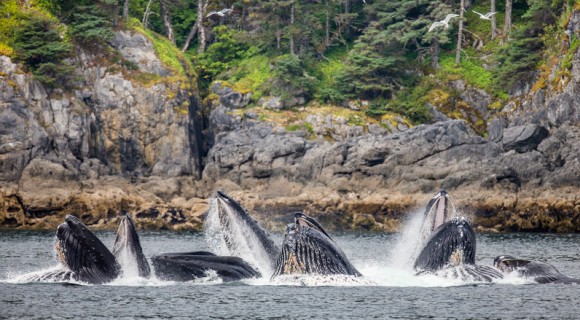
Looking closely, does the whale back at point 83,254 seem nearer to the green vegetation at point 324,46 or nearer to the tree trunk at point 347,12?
the green vegetation at point 324,46

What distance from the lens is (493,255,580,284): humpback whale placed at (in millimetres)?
27422

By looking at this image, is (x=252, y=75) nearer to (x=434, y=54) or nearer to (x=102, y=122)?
(x=102, y=122)

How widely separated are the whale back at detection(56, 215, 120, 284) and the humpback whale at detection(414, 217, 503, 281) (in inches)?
323

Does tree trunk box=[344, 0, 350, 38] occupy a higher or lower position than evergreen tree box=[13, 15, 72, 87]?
higher

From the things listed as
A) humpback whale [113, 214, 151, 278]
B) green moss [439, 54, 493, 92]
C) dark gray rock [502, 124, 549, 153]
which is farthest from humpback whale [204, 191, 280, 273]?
green moss [439, 54, 493, 92]

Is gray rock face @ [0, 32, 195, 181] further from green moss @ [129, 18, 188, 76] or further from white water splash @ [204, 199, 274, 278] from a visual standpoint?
white water splash @ [204, 199, 274, 278]

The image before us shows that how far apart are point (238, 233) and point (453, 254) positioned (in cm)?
566

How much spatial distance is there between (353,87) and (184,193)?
51.0 ft

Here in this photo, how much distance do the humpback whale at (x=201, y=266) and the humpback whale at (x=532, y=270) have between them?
7.11 meters

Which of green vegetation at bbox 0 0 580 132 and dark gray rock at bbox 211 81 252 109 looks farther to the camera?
dark gray rock at bbox 211 81 252 109

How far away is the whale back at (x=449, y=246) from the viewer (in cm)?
2488

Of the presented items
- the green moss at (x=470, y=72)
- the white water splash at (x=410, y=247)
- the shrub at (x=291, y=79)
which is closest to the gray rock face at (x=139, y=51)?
the shrub at (x=291, y=79)

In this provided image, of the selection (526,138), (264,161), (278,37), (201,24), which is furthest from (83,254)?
(201,24)

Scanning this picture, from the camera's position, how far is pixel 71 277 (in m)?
25.9
